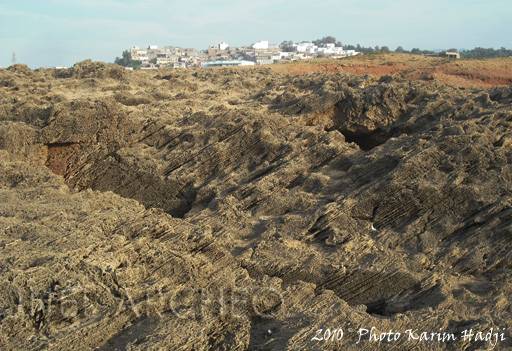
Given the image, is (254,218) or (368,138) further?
(368,138)

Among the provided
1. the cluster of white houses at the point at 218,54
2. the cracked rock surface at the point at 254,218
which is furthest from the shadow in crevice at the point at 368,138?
the cluster of white houses at the point at 218,54

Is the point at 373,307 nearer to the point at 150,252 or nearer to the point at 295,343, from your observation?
the point at 295,343

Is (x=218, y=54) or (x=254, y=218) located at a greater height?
(x=218, y=54)

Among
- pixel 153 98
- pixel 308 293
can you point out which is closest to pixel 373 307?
pixel 308 293

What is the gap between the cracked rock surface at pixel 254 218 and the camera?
6.64 m

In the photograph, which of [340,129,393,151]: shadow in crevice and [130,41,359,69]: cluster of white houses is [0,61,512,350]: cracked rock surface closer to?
A: [340,129,393,151]: shadow in crevice

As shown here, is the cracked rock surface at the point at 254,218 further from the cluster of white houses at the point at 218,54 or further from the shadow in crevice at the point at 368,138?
the cluster of white houses at the point at 218,54

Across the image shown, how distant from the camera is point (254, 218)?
434 inches

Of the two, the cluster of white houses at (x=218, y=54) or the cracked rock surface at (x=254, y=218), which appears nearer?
the cracked rock surface at (x=254, y=218)

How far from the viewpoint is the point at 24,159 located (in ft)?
45.3

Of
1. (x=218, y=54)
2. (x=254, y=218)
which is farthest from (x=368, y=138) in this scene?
(x=218, y=54)

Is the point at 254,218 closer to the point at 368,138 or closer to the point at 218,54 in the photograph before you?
the point at 368,138

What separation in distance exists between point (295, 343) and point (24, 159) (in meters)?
9.81

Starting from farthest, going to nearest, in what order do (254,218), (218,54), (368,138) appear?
(218,54), (368,138), (254,218)
